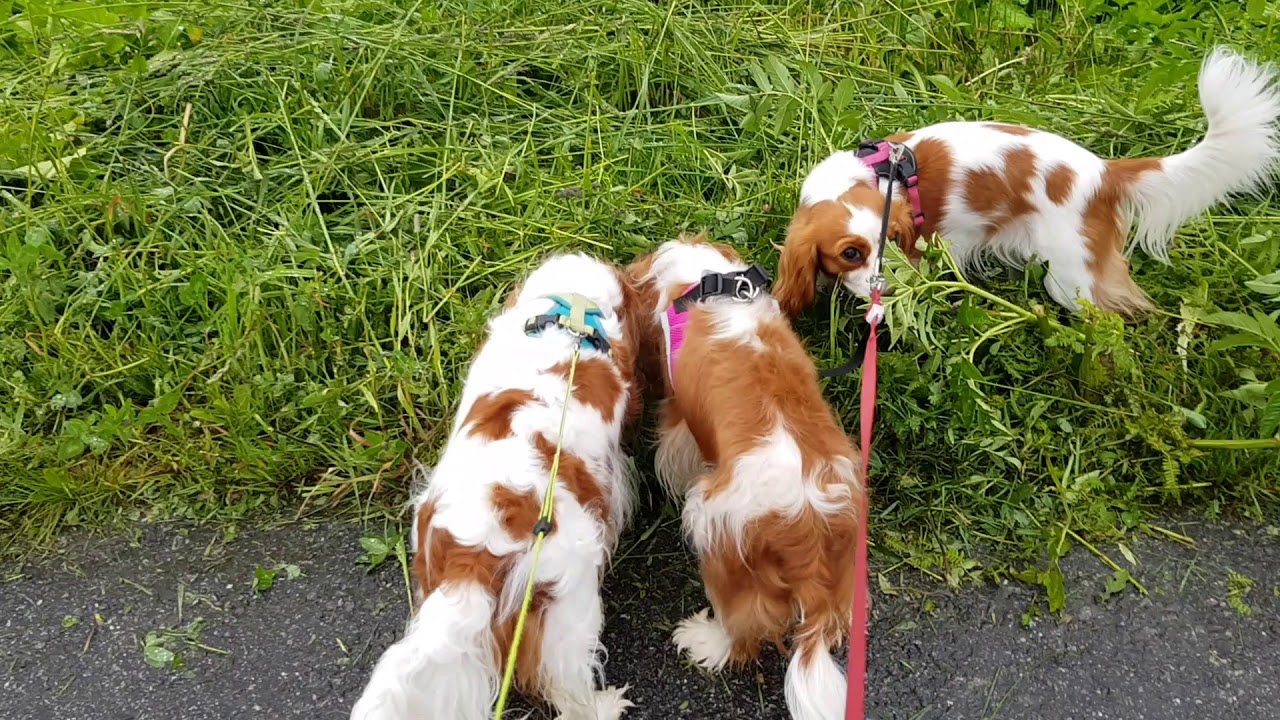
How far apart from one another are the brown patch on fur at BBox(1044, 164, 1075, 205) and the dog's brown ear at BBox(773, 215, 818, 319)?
0.93m

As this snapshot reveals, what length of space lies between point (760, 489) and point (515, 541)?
586 mm

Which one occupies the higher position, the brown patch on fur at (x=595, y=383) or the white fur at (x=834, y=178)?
the white fur at (x=834, y=178)

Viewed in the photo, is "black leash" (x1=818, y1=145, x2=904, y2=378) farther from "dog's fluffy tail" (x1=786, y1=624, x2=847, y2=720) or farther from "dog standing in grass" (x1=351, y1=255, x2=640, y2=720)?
"dog's fluffy tail" (x1=786, y1=624, x2=847, y2=720)

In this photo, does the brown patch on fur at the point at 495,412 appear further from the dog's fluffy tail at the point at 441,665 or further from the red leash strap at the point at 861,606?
the red leash strap at the point at 861,606

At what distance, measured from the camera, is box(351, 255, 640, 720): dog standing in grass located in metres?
1.68

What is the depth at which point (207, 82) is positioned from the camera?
11.9 feet

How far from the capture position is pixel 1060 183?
2.99 metres

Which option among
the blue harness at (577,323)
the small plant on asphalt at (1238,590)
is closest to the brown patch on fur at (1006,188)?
the small plant on asphalt at (1238,590)

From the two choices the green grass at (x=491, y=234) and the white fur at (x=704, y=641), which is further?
the green grass at (x=491, y=234)

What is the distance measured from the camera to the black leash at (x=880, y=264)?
259cm

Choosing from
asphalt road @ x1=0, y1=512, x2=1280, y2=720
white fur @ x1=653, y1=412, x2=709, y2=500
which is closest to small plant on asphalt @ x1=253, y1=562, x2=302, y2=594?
asphalt road @ x1=0, y1=512, x2=1280, y2=720

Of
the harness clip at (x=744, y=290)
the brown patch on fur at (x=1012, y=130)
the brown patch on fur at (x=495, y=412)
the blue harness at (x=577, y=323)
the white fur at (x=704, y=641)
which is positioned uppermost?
the brown patch on fur at (x=1012, y=130)

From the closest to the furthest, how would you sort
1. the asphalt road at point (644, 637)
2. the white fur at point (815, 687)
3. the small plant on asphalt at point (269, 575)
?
the white fur at point (815, 687), the asphalt road at point (644, 637), the small plant on asphalt at point (269, 575)

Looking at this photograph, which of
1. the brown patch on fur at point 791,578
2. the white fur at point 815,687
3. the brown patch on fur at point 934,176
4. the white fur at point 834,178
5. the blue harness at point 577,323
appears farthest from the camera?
the brown patch on fur at point 934,176
